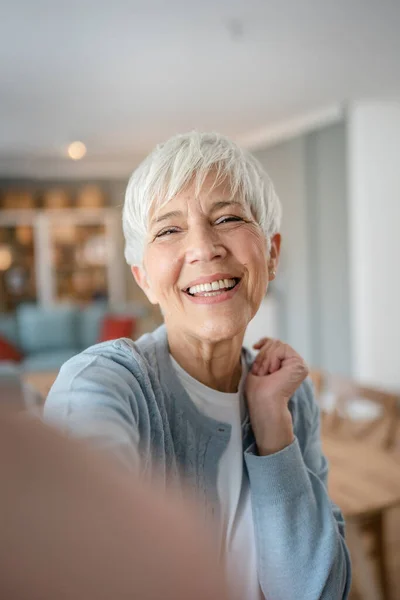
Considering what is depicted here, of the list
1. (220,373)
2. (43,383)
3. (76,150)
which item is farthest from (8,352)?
(220,373)

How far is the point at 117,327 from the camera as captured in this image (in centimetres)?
548

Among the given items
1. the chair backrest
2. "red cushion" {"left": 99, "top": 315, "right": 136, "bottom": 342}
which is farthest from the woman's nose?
"red cushion" {"left": 99, "top": 315, "right": 136, "bottom": 342}

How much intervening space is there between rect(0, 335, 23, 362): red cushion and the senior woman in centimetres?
474

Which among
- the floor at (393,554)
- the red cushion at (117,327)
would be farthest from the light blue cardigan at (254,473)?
the red cushion at (117,327)

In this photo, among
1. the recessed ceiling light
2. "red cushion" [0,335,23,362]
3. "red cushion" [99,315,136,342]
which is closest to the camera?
"red cushion" [0,335,23,362]

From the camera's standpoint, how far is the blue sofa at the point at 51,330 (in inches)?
224

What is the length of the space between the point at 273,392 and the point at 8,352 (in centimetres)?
484

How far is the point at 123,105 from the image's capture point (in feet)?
Result: 15.4

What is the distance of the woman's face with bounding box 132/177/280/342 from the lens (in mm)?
839

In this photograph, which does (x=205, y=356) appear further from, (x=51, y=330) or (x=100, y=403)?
(x=51, y=330)

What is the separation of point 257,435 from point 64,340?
508 cm

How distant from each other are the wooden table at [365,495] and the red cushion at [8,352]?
3.96 meters

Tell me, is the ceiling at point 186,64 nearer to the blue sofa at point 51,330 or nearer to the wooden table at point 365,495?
the blue sofa at point 51,330

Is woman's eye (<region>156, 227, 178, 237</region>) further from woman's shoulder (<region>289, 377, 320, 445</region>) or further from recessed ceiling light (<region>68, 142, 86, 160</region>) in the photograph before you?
recessed ceiling light (<region>68, 142, 86, 160</region>)
